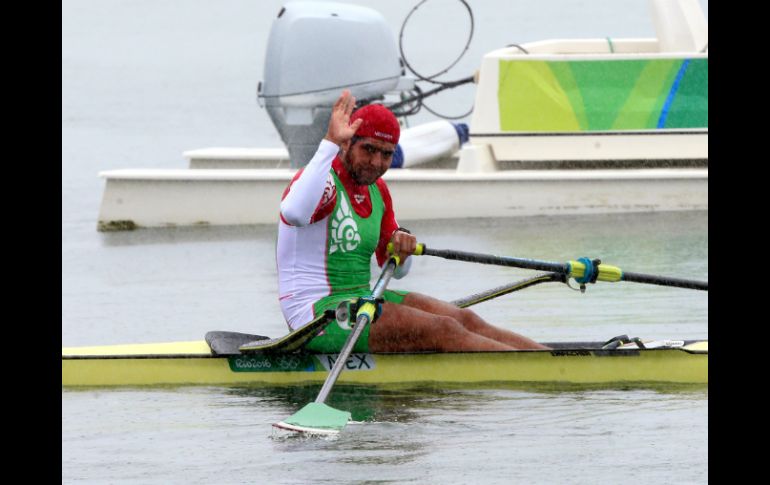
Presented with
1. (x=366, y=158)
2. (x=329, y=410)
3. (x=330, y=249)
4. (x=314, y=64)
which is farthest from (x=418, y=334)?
(x=314, y=64)

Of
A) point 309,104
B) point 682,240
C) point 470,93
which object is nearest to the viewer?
point 682,240

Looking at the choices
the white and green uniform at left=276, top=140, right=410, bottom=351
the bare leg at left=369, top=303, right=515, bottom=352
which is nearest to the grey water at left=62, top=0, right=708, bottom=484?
the bare leg at left=369, top=303, right=515, bottom=352

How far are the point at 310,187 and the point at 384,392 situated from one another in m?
0.99

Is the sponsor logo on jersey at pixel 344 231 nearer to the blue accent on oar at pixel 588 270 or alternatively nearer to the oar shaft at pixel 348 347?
the oar shaft at pixel 348 347

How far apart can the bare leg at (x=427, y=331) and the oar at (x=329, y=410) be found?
6.9 inches

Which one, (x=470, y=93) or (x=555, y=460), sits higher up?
(x=555, y=460)

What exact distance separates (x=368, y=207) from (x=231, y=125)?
68.9 ft

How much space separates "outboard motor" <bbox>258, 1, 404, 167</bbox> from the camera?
14.4 meters

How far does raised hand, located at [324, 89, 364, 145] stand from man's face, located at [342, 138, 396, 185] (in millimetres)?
126

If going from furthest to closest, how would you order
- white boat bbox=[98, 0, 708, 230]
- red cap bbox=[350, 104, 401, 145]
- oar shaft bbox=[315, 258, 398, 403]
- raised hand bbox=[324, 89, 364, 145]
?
white boat bbox=[98, 0, 708, 230], red cap bbox=[350, 104, 401, 145], raised hand bbox=[324, 89, 364, 145], oar shaft bbox=[315, 258, 398, 403]

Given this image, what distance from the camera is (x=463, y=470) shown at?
579 centimetres

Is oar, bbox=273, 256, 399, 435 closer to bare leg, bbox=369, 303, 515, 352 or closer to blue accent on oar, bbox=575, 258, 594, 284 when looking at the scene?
bare leg, bbox=369, 303, 515, 352

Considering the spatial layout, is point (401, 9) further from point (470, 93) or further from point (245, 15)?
point (470, 93)

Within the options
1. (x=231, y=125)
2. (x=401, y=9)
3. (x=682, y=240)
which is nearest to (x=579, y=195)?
(x=682, y=240)
